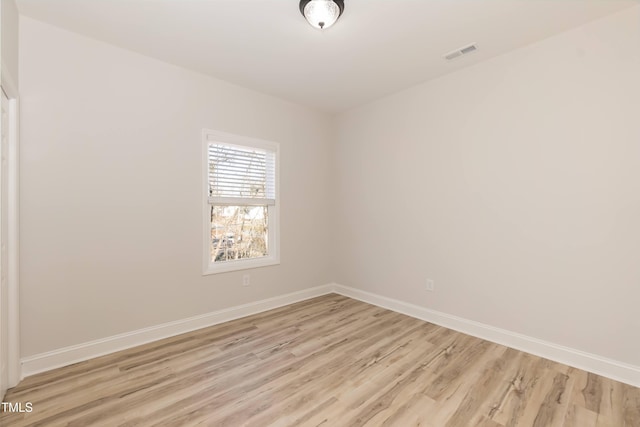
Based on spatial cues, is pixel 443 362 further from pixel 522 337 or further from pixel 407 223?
pixel 407 223

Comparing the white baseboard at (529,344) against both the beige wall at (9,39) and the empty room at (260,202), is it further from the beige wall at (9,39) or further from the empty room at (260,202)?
the beige wall at (9,39)

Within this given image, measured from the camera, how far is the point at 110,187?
255cm

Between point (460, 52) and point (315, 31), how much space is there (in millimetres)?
1355

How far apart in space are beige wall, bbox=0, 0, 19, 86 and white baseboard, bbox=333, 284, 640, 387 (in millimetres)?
3950

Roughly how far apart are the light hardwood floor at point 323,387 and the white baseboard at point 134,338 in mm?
83

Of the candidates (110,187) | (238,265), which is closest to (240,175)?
(238,265)

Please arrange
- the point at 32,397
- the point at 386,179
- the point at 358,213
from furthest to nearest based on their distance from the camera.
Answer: the point at 358,213, the point at 386,179, the point at 32,397

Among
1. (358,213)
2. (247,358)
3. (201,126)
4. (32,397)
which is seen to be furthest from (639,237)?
(32,397)

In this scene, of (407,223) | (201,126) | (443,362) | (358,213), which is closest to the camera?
(443,362)

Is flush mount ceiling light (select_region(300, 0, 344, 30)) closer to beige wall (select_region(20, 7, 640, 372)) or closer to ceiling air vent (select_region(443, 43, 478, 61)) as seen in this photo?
ceiling air vent (select_region(443, 43, 478, 61))

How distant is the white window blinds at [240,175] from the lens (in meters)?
3.25

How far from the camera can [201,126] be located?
3.08 meters

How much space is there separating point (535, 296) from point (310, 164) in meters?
2.94

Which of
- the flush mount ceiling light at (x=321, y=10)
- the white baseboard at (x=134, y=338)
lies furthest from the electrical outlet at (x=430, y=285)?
the flush mount ceiling light at (x=321, y=10)
